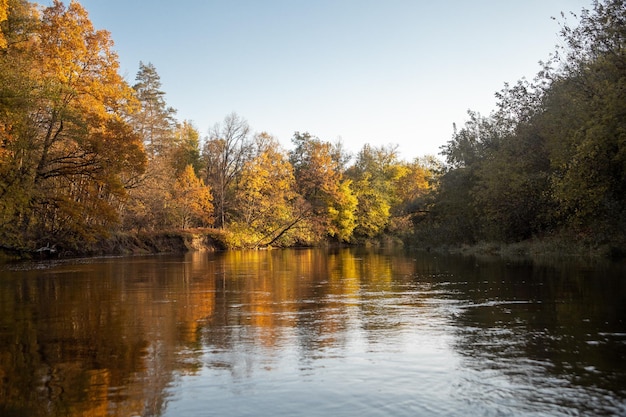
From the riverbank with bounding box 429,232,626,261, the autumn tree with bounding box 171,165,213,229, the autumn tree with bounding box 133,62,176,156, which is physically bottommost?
the riverbank with bounding box 429,232,626,261

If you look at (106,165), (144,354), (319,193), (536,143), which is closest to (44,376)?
(144,354)

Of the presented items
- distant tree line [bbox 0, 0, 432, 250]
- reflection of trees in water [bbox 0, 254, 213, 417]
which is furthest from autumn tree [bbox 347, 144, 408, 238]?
reflection of trees in water [bbox 0, 254, 213, 417]

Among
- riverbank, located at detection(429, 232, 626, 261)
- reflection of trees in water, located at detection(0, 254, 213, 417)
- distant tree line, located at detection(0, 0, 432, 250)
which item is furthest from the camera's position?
distant tree line, located at detection(0, 0, 432, 250)

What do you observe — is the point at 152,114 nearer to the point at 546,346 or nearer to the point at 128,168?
the point at 128,168

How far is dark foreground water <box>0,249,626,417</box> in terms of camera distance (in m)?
4.74

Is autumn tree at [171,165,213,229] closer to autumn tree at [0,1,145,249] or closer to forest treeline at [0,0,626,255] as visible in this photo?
forest treeline at [0,0,626,255]

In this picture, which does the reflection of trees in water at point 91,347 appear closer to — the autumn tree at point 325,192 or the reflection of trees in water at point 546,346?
the reflection of trees in water at point 546,346

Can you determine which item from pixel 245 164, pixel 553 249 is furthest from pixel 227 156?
pixel 553 249

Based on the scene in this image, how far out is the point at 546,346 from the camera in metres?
6.85

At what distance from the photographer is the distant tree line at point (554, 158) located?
19.7 metres

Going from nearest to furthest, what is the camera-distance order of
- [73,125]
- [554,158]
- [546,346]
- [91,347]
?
[546,346]
[91,347]
[554,158]
[73,125]

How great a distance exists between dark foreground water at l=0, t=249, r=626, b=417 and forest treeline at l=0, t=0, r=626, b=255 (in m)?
11.4

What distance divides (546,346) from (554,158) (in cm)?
2146

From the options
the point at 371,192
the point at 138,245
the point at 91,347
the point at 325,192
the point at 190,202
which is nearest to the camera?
the point at 91,347
